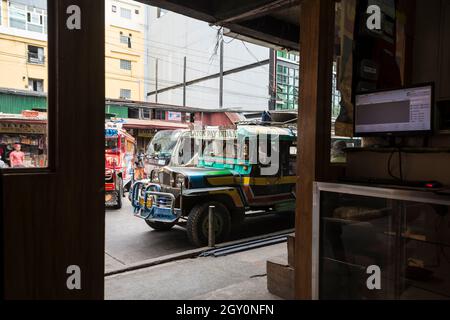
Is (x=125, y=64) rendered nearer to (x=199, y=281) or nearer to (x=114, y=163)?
(x=114, y=163)

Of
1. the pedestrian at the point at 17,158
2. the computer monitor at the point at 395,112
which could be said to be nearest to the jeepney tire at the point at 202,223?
the computer monitor at the point at 395,112

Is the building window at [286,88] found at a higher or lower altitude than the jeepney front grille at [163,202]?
higher

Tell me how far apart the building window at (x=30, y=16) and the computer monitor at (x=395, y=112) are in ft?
7.00

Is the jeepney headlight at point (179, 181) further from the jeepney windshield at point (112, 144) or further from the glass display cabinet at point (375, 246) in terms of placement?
the jeepney windshield at point (112, 144)

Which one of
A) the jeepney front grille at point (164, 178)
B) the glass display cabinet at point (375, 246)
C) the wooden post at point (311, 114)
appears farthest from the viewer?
the jeepney front grille at point (164, 178)

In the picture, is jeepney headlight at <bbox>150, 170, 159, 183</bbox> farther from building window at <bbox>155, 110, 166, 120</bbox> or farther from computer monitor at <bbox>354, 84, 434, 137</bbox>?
building window at <bbox>155, 110, 166, 120</bbox>

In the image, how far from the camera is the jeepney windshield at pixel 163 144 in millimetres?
8742

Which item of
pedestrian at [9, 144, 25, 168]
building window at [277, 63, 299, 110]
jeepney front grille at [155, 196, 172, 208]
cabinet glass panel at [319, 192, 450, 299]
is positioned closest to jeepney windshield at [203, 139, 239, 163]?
jeepney front grille at [155, 196, 172, 208]

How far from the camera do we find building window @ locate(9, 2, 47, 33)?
1.73m

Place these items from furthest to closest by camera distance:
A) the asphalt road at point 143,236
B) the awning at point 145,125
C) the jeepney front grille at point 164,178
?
the awning at point 145,125 → the jeepney front grille at point 164,178 → the asphalt road at point 143,236

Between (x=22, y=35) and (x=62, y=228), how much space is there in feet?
3.16

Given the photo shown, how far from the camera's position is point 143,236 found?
21.4ft
